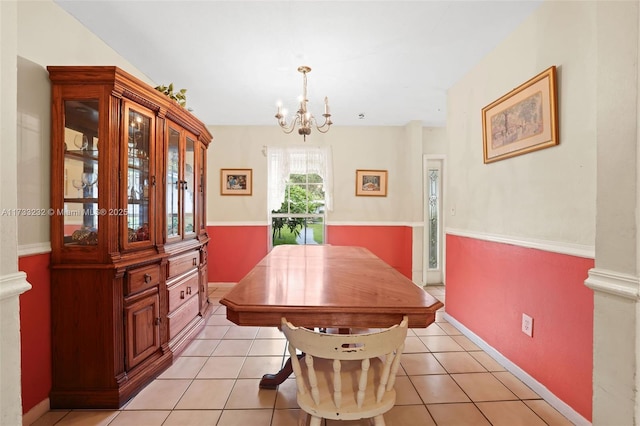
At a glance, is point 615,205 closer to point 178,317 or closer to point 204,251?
point 178,317

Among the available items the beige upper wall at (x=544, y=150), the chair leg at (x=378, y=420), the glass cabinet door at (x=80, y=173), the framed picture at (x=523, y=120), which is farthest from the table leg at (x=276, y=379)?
the framed picture at (x=523, y=120)

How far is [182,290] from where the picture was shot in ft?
8.62

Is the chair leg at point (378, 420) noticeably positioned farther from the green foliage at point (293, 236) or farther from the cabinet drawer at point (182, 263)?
the green foliage at point (293, 236)

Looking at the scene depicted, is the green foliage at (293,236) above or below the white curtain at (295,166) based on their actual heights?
below

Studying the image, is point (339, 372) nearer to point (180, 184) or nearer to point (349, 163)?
point (180, 184)

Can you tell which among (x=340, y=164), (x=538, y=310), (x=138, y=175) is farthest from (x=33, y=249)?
(x=340, y=164)

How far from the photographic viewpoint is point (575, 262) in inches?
68.6

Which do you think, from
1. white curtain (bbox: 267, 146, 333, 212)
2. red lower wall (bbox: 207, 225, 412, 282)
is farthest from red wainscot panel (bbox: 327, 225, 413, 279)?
white curtain (bbox: 267, 146, 333, 212)

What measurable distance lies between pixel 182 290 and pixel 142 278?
59 cm

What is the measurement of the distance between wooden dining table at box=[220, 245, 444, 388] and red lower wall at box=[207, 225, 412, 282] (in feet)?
8.94

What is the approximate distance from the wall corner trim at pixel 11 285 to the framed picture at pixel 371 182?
4.06 metres

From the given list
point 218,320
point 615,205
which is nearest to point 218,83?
point 218,320

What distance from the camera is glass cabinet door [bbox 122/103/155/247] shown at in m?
1.99

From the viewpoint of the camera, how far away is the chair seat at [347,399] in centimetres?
115
